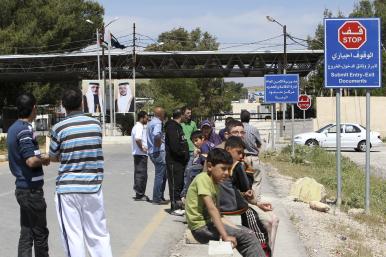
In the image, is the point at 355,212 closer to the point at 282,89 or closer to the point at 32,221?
the point at 32,221

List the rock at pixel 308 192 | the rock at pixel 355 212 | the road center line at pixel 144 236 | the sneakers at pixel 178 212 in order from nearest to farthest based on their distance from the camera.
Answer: the road center line at pixel 144 236
the sneakers at pixel 178 212
the rock at pixel 355 212
the rock at pixel 308 192

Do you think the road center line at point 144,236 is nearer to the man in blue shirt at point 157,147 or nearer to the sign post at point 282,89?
the man in blue shirt at point 157,147

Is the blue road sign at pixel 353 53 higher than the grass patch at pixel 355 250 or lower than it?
higher

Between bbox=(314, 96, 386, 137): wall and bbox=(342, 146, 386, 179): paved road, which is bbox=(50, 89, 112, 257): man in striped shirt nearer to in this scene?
bbox=(342, 146, 386, 179): paved road

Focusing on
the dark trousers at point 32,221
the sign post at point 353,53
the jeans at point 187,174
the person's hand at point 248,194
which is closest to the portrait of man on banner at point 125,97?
the jeans at point 187,174

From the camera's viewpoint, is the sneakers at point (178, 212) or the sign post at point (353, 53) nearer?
the sneakers at point (178, 212)

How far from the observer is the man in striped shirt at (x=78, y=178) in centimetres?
571

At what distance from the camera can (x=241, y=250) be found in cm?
597

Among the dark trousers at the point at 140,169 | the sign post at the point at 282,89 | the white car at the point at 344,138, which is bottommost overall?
the white car at the point at 344,138

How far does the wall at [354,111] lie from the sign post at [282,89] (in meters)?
23.8

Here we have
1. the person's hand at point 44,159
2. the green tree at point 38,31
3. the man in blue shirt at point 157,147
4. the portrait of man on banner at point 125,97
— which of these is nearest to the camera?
the person's hand at point 44,159

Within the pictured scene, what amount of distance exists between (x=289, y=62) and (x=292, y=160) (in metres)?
40.9

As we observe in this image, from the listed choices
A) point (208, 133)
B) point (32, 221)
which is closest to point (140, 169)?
point (208, 133)

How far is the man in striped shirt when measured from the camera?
571cm
